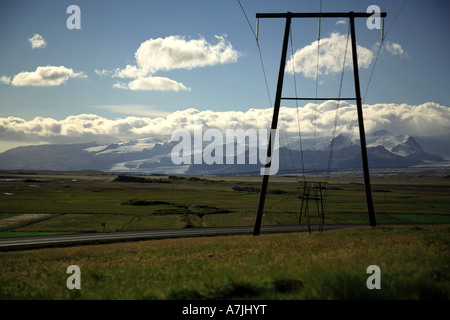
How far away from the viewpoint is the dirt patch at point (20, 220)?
5858 centimetres

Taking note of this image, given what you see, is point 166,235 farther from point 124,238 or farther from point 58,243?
point 58,243

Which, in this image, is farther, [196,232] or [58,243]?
[196,232]

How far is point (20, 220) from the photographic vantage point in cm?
6562

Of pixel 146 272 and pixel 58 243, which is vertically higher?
pixel 146 272

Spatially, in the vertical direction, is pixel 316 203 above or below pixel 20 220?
above

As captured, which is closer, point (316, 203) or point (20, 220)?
point (20, 220)

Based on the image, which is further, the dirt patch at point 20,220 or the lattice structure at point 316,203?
the dirt patch at point 20,220

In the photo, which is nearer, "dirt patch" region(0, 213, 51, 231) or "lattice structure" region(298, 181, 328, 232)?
"lattice structure" region(298, 181, 328, 232)

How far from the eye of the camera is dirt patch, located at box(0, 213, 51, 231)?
58.6 m

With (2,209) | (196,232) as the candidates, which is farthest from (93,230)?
(2,209)
